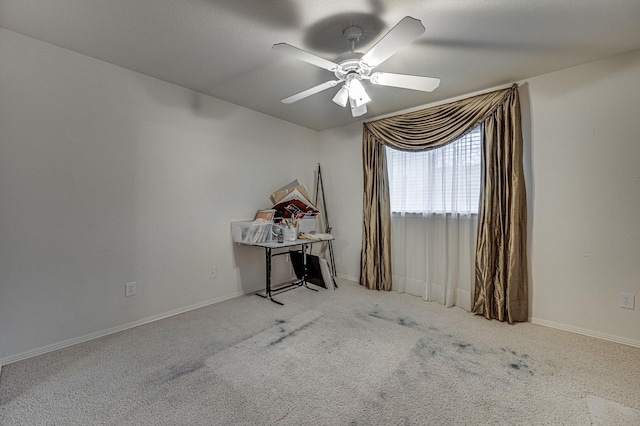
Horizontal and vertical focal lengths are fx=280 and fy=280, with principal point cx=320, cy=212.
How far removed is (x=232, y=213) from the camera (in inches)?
128

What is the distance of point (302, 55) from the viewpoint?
1.75 m

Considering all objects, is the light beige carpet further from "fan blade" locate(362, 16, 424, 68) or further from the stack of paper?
"fan blade" locate(362, 16, 424, 68)

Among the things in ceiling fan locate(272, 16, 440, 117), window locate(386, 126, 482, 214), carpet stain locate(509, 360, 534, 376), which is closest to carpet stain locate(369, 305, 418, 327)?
carpet stain locate(509, 360, 534, 376)

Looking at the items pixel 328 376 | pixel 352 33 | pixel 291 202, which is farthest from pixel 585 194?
pixel 291 202

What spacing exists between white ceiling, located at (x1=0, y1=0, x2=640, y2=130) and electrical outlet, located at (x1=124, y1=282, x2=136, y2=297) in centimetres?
188

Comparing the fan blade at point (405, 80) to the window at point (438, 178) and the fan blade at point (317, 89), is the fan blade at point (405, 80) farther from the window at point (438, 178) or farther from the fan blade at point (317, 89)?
the window at point (438, 178)

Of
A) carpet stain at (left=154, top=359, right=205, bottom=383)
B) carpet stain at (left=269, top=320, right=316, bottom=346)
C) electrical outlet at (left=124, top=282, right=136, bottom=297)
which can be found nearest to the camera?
carpet stain at (left=154, top=359, right=205, bottom=383)

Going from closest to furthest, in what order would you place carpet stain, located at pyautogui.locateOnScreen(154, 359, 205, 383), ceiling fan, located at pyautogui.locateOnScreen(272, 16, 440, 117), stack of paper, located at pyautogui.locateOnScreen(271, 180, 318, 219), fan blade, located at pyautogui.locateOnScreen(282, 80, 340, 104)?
ceiling fan, located at pyautogui.locateOnScreen(272, 16, 440, 117) < carpet stain, located at pyautogui.locateOnScreen(154, 359, 205, 383) < fan blade, located at pyautogui.locateOnScreen(282, 80, 340, 104) < stack of paper, located at pyautogui.locateOnScreen(271, 180, 318, 219)

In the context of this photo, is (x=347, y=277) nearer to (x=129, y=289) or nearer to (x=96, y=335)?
(x=129, y=289)

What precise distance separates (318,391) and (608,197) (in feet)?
8.75

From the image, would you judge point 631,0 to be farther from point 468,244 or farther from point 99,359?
point 99,359

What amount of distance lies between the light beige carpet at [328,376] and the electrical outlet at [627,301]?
1.02 feet

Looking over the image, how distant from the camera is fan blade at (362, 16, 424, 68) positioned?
1417mm

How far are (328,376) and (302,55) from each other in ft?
6.64
